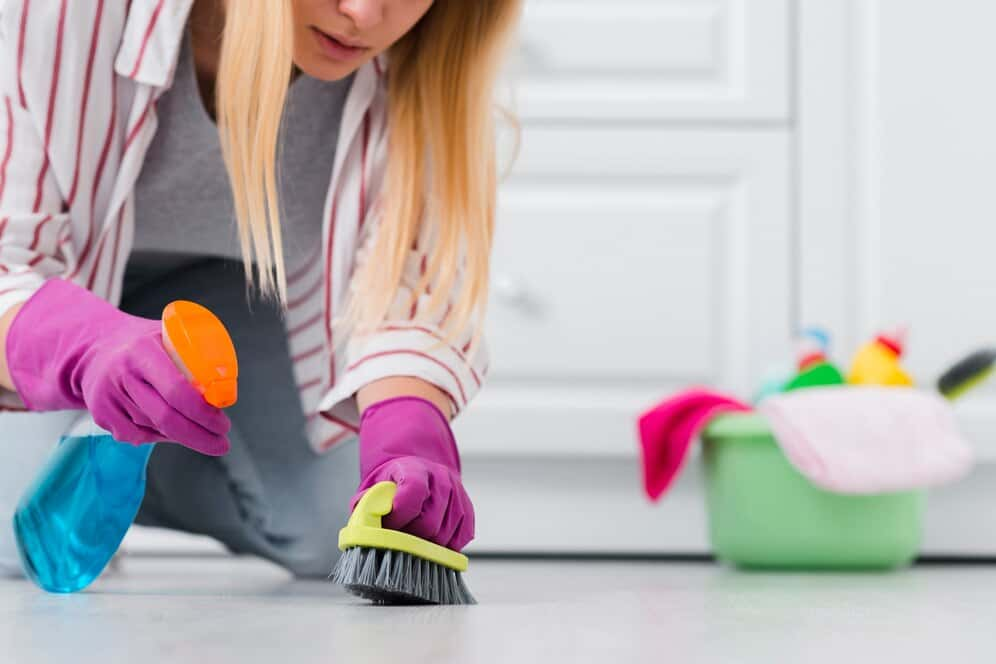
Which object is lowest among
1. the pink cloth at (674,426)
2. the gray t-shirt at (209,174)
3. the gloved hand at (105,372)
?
the pink cloth at (674,426)

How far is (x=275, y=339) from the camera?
42.7 inches

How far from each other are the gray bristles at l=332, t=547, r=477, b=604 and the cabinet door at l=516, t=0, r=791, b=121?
0.72 metres

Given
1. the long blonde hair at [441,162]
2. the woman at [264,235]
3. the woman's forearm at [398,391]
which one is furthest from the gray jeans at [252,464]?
the woman's forearm at [398,391]

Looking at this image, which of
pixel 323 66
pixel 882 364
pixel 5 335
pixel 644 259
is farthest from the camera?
pixel 644 259

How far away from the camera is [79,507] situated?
84cm

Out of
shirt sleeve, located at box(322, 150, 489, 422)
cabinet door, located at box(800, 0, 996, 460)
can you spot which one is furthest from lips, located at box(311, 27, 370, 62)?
cabinet door, located at box(800, 0, 996, 460)

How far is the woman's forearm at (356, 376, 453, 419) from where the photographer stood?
0.83 m

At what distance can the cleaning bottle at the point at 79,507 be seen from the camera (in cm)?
84

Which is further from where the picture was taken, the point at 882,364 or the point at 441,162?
the point at 882,364

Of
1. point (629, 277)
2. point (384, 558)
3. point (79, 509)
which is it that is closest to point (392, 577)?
point (384, 558)

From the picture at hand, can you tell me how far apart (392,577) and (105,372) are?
0.58ft

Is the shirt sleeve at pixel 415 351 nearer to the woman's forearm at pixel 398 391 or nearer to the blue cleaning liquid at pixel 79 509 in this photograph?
the woman's forearm at pixel 398 391

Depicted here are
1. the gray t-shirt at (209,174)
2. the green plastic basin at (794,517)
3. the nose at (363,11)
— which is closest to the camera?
the nose at (363,11)

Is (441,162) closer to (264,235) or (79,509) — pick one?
(264,235)
